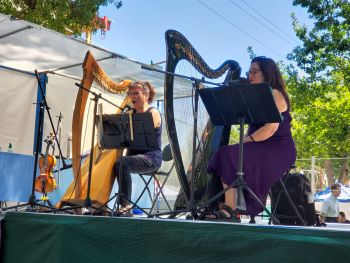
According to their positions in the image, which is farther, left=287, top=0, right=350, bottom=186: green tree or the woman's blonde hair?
left=287, top=0, right=350, bottom=186: green tree

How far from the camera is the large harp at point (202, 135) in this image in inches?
142

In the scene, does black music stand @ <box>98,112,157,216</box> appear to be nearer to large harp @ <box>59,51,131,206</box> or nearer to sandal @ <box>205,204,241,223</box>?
large harp @ <box>59,51,131,206</box>

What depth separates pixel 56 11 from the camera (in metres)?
8.70

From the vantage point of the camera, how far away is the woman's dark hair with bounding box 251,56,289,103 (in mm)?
3564

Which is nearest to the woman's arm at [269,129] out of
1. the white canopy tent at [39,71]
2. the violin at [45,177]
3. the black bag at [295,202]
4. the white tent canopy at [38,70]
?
the black bag at [295,202]

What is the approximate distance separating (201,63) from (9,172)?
9.97 feet

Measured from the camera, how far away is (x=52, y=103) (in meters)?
7.96

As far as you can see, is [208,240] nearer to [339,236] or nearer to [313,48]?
[339,236]

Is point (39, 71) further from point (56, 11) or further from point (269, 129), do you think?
point (269, 129)

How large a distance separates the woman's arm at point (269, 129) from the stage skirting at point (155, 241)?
172 centimetres

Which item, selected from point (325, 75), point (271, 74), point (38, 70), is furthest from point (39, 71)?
Result: point (325, 75)

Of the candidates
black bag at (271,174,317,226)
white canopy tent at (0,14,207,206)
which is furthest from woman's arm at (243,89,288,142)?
white canopy tent at (0,14,207,206)

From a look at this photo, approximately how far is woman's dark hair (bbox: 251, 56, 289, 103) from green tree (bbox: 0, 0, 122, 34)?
577 cm

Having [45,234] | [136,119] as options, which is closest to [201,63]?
[136,119]
